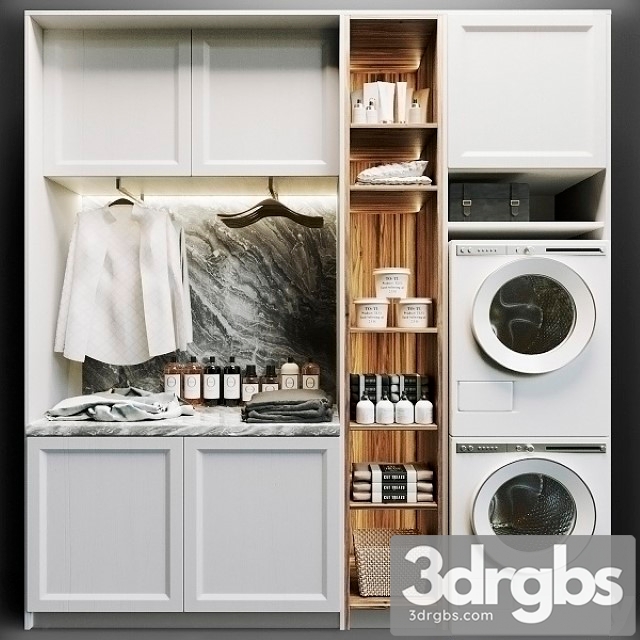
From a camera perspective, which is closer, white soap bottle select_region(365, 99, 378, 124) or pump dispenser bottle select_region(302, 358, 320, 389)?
white soap bottle select_region(365, 99, 378, 124)

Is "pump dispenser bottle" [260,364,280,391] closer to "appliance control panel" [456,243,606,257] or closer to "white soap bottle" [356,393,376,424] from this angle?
"white soap bottle" [356,393,376,424]

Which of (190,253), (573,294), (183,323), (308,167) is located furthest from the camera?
(190,253)

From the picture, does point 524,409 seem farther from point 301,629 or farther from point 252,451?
point 301,629

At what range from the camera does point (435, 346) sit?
2.48 m

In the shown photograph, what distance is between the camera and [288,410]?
7.91ft

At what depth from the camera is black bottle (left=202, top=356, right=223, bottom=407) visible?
111 inches

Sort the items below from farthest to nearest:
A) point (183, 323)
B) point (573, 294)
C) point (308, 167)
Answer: point (183, 323) → point (308, 167) → point (573, 294)

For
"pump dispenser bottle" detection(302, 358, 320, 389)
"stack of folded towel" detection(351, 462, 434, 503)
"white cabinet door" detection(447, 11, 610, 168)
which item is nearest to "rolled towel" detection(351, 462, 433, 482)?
"stack of folded towel" detection(351, 462, 434, 503)

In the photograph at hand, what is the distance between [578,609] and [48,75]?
2865 mm

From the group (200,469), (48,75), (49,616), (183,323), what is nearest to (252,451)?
(200,469)

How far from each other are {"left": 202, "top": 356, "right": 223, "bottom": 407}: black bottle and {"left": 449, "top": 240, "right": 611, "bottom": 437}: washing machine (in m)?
1.04

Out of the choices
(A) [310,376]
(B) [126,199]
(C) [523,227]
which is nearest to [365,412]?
(A) [310,376]

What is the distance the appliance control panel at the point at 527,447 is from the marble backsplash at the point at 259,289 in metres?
0.80

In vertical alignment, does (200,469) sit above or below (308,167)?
below
